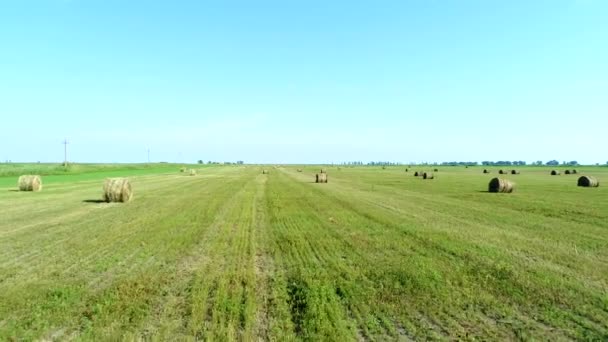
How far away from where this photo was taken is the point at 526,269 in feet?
31.9

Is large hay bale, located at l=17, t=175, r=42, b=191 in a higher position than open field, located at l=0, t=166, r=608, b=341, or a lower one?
higher

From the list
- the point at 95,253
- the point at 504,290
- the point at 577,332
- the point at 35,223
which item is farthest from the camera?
the point at 35,223

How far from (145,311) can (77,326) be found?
1.01m

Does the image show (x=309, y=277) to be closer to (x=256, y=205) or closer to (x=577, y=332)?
(x=577, y=332)

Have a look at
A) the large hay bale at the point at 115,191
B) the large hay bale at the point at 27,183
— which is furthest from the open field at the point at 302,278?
the large hay bale at the point at 27,183

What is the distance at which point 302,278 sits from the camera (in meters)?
8.77

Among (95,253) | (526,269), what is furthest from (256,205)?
(526,269)

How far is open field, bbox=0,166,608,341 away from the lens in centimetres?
629

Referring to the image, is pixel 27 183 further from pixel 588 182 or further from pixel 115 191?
pixel 588 182

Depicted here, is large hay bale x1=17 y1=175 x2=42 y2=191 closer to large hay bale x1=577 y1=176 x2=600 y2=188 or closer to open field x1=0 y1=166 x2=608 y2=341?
open field x1=0 y1=166 x2=608 y2=341

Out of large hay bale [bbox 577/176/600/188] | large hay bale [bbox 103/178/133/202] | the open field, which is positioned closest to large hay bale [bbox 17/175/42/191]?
large hay bale [bbox 103/178/133/202]

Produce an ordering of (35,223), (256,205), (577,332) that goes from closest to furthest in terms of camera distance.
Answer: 1. (577,332)
2. (35,223)
3. (256,205)

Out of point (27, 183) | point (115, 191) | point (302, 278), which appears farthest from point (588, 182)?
point (27, 183)

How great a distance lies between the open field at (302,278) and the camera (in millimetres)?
6285
